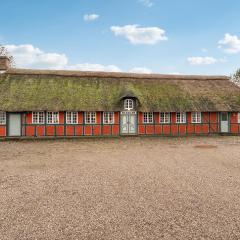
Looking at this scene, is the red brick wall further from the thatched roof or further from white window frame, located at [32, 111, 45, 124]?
the thatched roof

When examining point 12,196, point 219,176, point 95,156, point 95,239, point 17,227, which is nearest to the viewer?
point 95,239

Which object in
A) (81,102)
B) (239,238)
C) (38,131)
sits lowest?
(239,238)

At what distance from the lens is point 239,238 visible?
4.94 metres

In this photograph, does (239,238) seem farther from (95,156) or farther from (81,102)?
(81,102)

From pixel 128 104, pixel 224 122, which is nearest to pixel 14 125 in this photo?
pixel 128 104

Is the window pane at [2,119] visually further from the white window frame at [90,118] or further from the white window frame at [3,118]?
the white window frame at [90,118]

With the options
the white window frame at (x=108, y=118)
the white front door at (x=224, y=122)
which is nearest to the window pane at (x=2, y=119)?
the white window frame at (x=108, y=118)

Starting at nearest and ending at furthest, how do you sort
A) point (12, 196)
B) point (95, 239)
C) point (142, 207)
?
point (95, 239), point (142, 207), point (12, 196)

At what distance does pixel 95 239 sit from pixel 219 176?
21.4 ft

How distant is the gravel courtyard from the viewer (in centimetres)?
526

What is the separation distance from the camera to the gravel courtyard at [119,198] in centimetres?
526

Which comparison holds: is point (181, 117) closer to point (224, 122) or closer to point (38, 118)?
point (224, 122)

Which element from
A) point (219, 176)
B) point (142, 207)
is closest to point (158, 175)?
point (219, 176)

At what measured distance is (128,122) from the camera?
2309 centimetres
